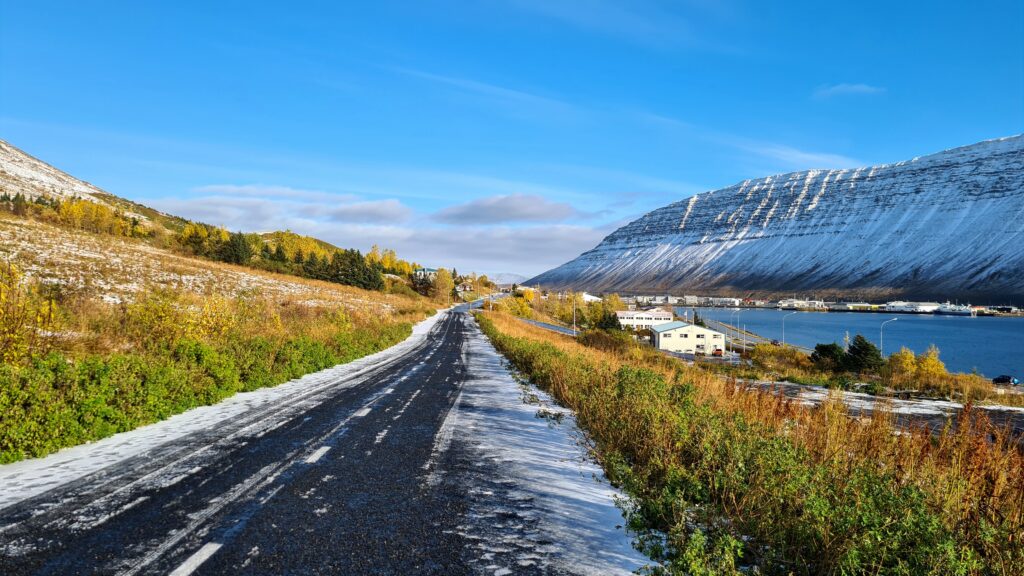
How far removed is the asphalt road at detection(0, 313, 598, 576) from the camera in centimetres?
422

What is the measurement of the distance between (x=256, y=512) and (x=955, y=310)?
764 feet

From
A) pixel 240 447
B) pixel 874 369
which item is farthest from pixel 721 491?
pixel 874 369

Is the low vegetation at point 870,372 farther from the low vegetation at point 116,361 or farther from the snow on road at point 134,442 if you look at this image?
the low vegetation at point 116,361

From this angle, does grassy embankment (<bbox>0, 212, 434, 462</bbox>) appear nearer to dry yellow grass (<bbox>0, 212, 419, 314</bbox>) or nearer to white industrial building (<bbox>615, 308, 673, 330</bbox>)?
dry yellow grass (<bbox>0, 212, 419, 314</bbox>)

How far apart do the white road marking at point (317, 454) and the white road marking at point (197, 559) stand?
267 cm

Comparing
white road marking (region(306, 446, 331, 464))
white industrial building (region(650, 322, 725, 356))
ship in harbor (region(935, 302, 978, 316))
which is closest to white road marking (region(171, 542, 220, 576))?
white road marking (region(306, 446, 331, 464))

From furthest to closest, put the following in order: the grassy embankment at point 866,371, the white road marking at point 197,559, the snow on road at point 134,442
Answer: the grassy embankment at point 866,371
the snow on road at point 134,442
the white road marking at point 197,559

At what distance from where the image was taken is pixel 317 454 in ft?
24.6

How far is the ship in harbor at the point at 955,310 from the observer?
166875 mm

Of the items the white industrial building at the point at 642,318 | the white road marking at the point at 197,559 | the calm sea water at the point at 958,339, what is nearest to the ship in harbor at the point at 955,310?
the calm sea water at the point at 958,339

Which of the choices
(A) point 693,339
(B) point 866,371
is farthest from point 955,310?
(B) point 866,371

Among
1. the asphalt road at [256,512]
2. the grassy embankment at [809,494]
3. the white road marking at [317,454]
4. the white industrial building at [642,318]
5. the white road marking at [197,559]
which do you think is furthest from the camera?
the white industrial building at [642,318]

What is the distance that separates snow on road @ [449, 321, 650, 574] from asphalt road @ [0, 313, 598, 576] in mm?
483

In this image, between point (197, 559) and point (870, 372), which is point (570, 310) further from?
point (197, 559)
